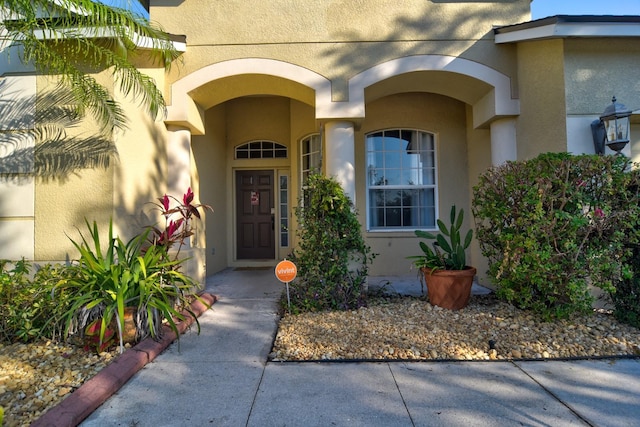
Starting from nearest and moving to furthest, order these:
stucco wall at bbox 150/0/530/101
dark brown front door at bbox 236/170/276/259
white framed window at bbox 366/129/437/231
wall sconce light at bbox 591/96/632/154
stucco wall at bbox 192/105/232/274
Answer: wall sconce light at bbox 591/96/632/154
stucco wall at bbox 150/0/530/101
stucco wall at bbox 192/105/232/274
white framed window at bbox 366/129/437/231
dark brown front door at bbox 236/170/276/259

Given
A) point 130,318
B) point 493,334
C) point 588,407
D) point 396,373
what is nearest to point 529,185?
point 493,334

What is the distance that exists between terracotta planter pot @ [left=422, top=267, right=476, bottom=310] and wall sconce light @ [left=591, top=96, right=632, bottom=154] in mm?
2532

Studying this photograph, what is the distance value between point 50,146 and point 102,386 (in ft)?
12.6

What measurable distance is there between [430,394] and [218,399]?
1719 mm

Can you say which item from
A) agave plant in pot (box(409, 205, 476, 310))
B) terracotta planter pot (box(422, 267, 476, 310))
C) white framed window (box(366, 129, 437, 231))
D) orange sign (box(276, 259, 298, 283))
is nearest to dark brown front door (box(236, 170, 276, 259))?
white framed window (box(366, 129, 437, 231))

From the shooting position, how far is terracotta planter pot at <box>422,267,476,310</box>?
4992 mm

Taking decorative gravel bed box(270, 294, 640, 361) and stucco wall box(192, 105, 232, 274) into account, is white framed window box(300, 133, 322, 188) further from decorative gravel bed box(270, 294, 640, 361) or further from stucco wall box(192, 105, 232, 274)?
decorative gravel bed box(270, 294, 640, 361)

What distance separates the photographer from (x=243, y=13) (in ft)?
19.3

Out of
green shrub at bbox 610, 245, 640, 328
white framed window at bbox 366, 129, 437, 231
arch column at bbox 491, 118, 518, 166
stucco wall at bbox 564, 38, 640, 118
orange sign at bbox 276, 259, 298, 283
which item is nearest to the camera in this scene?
green shrub at bbox 610, 245, 640, 328

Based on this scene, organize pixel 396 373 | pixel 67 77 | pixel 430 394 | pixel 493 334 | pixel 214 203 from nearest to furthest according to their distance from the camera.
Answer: pixel 430 394 → pixel 396 373 → pixel 493 334 → pixel 67 77 → pixel 214 203

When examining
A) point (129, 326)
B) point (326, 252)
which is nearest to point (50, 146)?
point (129, 326)

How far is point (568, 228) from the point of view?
4.19 meters

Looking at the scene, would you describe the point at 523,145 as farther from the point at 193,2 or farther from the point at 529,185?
the point at 193,2

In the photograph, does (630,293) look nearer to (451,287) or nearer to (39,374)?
(451,287)
